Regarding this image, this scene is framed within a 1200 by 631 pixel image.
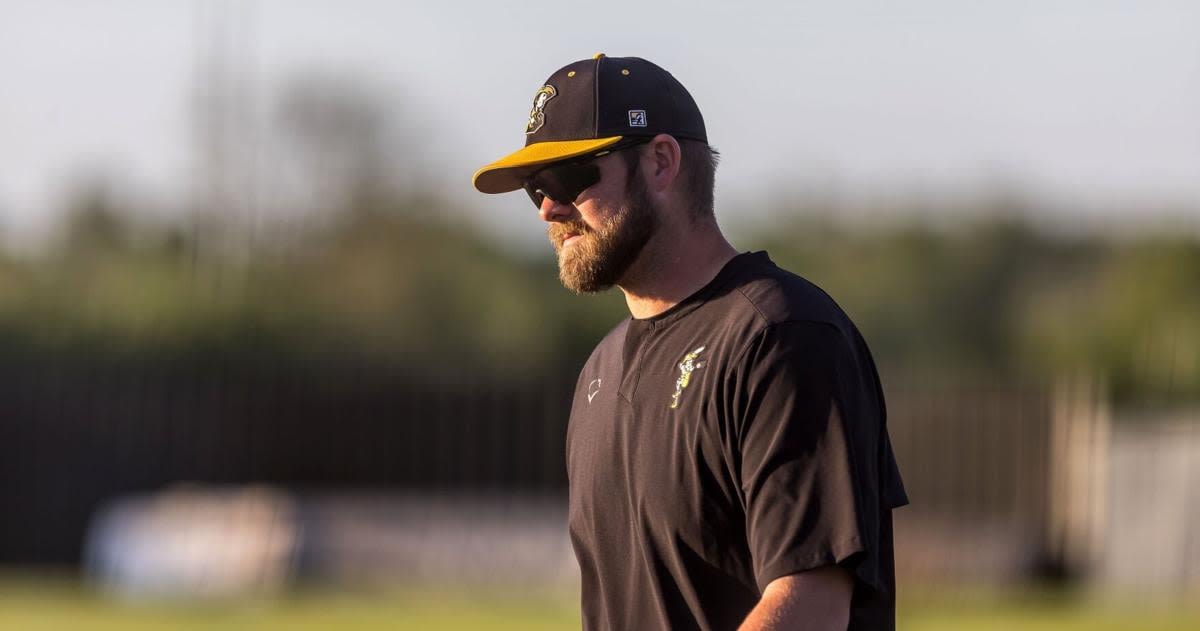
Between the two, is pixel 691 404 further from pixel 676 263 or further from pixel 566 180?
pixel 566 180

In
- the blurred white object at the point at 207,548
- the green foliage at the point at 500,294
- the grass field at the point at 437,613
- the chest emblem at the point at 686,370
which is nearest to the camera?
the chest emblem at the point at 686,370

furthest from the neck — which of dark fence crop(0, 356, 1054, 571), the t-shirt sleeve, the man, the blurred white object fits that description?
dark fence crop(0, 356, 1054, 571)

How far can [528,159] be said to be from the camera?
4.24 meters

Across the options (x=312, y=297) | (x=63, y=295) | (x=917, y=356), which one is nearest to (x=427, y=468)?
(x=63, y=295)

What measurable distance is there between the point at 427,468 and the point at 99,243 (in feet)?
77.9

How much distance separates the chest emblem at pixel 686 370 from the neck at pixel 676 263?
22 centimetres

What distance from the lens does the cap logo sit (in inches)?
168

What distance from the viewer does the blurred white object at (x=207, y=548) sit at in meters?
19.4

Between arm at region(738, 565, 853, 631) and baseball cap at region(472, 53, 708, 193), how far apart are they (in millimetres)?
1012

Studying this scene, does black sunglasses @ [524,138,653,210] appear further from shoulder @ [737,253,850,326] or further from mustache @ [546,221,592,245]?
shoulder @ [737,253,850,326]

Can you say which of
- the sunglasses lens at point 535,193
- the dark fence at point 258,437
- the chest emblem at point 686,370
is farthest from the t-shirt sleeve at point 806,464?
the dark fence at point 258,437

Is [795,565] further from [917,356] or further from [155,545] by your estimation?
[917,356]

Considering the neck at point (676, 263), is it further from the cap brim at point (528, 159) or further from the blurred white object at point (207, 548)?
the blurred white object at point (207, 548)

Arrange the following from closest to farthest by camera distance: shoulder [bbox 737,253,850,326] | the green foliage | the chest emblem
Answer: shoulder [bbox 737,253,850,326] < the chest emblem < the green foliage
